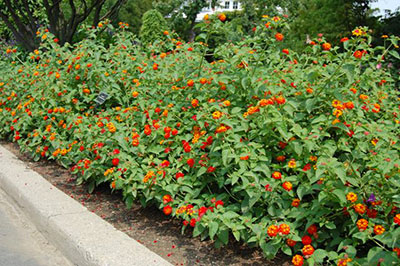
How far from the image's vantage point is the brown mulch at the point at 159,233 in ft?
8.17

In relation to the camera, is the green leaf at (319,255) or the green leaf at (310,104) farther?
the green leaf at (310,104)

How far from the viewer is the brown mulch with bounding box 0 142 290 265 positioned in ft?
8.17

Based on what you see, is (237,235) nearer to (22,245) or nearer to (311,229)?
(311,229)

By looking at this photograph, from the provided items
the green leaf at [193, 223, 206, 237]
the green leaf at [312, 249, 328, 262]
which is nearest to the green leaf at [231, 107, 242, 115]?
the green leaf at [193, 223, 206, 237]

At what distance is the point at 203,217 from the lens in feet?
8.04

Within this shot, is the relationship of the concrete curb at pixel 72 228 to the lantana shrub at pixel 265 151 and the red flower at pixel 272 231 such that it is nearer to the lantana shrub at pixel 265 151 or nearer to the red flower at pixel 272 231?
the lantana shrub at pixel 265 151

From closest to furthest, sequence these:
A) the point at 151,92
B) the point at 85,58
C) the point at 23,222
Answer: the point at 23,222 < the point at 151,92 < the point at 85,58

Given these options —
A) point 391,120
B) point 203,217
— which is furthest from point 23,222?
point 391,120

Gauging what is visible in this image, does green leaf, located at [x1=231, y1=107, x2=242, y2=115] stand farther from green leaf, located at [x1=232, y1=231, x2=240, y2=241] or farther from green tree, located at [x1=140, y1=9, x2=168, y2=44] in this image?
green tree, located at [x1=140, y1=9, x2=168, y2=44]

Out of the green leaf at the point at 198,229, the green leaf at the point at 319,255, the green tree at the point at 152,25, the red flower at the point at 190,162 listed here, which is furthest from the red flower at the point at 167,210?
the green tree at the point at 152,25

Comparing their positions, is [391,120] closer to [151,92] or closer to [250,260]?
[250,260]

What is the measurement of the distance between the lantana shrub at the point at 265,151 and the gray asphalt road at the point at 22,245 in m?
0.61

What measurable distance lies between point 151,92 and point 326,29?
7.44 metres

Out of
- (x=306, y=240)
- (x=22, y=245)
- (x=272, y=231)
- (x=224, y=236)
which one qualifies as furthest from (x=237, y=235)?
(x=22, y=245)
